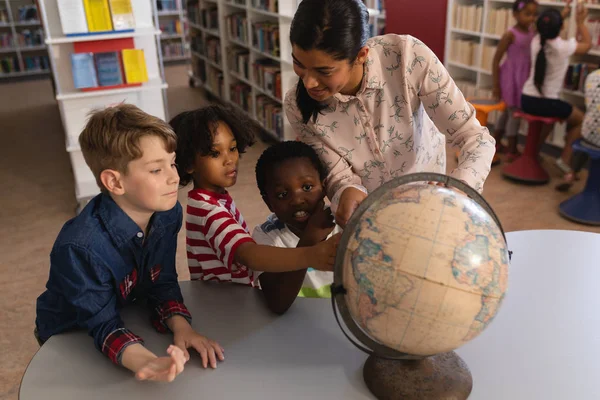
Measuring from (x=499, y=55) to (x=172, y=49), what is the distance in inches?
277

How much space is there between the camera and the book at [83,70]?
3859 mm

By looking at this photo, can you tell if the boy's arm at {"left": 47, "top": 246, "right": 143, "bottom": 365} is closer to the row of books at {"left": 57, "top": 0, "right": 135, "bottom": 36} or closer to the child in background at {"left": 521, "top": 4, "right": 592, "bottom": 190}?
the row of books at {"left": 57, "top": 0, "right": 135, "bottom": 36}

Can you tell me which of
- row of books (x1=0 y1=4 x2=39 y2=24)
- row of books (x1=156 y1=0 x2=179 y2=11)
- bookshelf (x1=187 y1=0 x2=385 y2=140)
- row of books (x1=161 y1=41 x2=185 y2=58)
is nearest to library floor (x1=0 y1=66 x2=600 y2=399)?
bookshelf (x1=187 y1=0 x2=385 y2=140)

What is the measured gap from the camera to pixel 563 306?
1.46 m

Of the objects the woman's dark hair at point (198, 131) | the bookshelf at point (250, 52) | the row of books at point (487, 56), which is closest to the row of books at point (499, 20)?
the row of books at point (487, 56)

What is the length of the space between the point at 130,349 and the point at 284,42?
4072 mm

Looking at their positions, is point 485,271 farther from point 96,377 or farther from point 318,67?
point 96,377

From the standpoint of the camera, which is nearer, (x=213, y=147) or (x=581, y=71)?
(x=213, y=147)

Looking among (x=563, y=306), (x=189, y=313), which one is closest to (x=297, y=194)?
(x=189, y=313)

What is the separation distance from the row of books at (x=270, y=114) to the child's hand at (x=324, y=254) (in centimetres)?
420

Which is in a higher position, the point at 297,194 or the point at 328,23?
the point at 328,23

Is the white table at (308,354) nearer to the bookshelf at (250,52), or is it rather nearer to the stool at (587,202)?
the stool at (587,202)

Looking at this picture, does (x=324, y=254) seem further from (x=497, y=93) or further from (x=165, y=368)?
(x=497, y=93)

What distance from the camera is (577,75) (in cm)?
469
